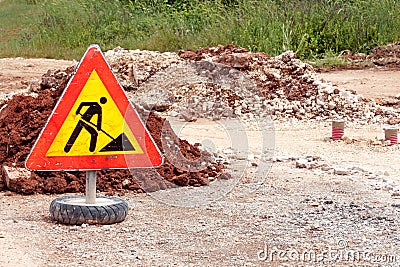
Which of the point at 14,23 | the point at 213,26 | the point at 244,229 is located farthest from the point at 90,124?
the point at 14,23

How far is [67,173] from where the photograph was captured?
6.29 m

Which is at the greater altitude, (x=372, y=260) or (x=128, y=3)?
(x=372, y=260)

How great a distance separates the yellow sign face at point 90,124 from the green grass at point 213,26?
9896 millimetres

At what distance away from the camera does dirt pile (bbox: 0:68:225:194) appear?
6199 mm

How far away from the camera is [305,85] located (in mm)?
11430

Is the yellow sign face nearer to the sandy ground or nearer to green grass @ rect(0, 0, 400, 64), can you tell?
the sandy ground

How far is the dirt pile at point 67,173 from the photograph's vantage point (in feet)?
20.3

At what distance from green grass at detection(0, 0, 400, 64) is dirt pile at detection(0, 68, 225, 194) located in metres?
8.05

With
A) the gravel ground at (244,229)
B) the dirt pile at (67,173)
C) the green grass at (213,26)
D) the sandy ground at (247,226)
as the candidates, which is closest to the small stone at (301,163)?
the sandy ground at (247,226)

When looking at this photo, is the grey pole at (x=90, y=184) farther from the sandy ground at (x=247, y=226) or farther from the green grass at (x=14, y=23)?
the green grass at (x=14, y=23)

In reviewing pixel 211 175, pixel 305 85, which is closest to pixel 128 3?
pixel 305 85

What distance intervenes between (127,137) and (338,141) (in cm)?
426

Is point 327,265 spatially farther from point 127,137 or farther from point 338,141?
point 338,141

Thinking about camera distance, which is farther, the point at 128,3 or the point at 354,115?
the point at 128,3
